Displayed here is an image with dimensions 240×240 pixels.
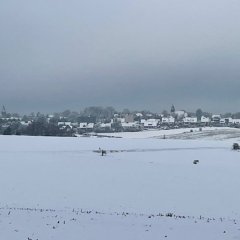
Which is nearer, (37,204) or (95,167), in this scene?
(37,204)

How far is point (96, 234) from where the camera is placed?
46.5ft

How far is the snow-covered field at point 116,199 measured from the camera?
1485 centimetres

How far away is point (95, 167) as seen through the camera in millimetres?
47531

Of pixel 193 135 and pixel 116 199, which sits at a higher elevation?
pixel 193 135

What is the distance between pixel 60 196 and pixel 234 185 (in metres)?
14.8

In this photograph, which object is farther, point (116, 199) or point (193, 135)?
point (193, 135)

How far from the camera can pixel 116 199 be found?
29.0 meters

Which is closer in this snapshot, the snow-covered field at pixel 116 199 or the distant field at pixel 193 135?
the snow-covered field at pixel 116 199

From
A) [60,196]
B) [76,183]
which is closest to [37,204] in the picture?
[60,196]

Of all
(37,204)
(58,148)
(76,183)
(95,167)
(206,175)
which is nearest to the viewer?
(37,204)

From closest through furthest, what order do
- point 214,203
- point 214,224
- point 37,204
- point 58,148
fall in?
point 214,224, point 37,204, point 214,203, point 58,148

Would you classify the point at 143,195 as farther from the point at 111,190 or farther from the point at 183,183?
the point at 183,183

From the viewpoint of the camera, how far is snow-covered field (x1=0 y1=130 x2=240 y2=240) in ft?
48.7

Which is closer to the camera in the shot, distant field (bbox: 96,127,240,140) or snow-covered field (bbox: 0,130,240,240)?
snow-covered field (bbox: 0,130,240,240)
